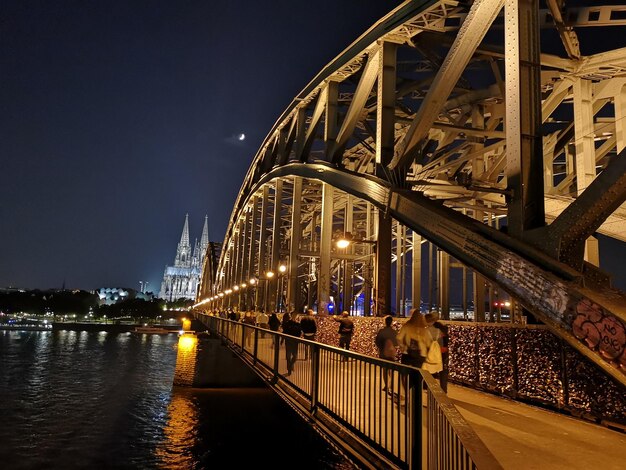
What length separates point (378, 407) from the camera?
6188mm

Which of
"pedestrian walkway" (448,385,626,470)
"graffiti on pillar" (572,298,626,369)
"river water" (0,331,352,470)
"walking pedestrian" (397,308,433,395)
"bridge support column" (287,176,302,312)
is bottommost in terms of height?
"river water" (0,331,352,470)

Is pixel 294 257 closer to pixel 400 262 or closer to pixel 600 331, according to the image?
pixel 400 262

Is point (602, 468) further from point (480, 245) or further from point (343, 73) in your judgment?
point (343, 73)

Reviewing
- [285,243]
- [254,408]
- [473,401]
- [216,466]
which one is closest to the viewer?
[473,401]

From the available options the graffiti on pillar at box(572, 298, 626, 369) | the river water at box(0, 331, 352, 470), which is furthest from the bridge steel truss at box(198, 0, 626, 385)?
the river water at box(0, 331, 352, 470)

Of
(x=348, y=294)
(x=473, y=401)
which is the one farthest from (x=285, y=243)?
(x=473, y=401)

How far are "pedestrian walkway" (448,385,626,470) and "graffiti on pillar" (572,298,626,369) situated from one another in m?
1.05

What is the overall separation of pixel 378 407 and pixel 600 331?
8.73 feet

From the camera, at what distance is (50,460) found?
36.3 feet

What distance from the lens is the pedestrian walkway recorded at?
4883mm

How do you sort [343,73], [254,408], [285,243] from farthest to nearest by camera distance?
[285,243], [254,408], [343,73]

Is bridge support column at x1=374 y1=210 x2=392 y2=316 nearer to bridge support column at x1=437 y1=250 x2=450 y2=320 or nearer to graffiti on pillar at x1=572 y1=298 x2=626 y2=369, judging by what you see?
graffiti on pillar at x1=572 y1=298 x2=626 y2=369

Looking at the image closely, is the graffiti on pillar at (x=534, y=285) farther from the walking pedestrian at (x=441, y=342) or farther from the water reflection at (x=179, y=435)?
the water reflection at (x=179, y=435)

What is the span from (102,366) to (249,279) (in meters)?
10.8
